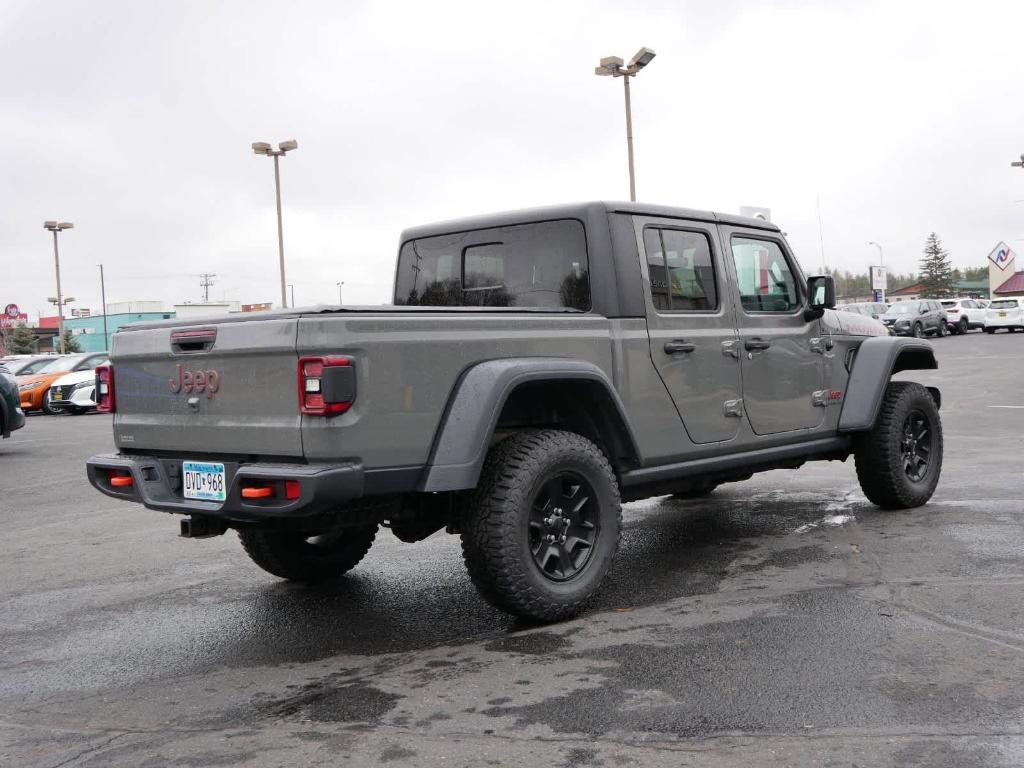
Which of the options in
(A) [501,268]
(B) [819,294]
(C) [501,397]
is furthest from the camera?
(B) [819,294]

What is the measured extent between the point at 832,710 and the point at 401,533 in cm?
212

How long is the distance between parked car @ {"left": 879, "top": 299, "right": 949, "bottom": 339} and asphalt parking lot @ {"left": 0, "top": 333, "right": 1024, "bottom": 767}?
36.3 meters

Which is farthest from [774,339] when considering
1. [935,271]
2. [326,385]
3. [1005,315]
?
[935,271]

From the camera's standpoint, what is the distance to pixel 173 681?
4199 millimetres

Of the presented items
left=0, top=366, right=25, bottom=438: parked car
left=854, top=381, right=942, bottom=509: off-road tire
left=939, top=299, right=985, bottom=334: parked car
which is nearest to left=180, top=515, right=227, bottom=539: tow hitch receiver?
left=854, top=381, right=942, bottom=509: off-road tire

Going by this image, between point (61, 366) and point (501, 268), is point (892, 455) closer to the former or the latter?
point (501, 268)

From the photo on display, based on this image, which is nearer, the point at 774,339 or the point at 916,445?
the point at 774,339

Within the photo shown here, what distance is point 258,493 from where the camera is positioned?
415 centimetres

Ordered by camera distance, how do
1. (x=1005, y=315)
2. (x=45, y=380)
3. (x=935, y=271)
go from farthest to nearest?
(x=935, y=271) → (x=1005, y=315) → (x=45, y=380)

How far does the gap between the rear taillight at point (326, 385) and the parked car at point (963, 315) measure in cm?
4517

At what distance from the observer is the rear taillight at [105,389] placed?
5.07 meters

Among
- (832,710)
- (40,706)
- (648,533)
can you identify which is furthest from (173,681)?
(648,533)

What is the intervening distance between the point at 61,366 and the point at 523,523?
22.2m

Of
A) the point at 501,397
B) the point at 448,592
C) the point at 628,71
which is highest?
the point at 628,71
